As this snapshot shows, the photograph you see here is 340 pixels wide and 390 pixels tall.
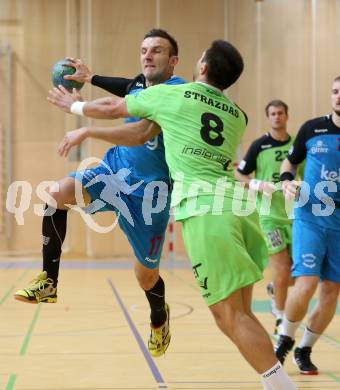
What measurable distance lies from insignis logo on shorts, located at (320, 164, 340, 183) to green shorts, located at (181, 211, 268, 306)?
2167 millimetres

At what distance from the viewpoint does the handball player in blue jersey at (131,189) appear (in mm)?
5000

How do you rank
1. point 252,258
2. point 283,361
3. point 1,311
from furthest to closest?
1. point 1,311
2. point 283,361
3. point 252,258

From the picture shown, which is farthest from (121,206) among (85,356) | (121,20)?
(121,20)

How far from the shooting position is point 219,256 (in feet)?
12.7

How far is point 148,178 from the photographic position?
5.32 metres

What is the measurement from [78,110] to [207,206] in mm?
994

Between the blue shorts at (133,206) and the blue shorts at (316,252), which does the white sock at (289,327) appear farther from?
the blue shorts at (133,206)

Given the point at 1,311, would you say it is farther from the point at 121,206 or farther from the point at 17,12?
the point at 17,12

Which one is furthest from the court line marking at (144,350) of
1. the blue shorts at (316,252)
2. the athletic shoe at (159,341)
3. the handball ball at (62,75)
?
the handball ball at (62,75)

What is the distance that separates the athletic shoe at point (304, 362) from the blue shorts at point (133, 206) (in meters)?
1.55

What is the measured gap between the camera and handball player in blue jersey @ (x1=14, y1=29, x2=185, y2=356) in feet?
16.4

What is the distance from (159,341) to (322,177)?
6.11 feet

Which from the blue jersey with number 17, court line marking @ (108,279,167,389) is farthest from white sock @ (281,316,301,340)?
the blue jersey with number 17

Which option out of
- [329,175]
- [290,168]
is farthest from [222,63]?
[290,168]
